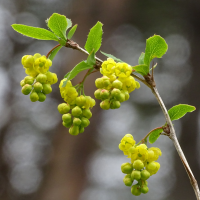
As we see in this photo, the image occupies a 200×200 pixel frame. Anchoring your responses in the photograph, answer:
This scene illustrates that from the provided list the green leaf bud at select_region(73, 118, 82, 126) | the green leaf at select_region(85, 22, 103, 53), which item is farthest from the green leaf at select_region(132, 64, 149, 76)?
the green leaf bud at select_region(73, 118, 82, 126)

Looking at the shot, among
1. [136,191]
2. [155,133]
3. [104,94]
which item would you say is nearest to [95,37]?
[104,94]

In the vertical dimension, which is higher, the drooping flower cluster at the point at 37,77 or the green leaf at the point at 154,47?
the green leaf at the point at 154,47

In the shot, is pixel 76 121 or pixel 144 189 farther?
pixel 76 121

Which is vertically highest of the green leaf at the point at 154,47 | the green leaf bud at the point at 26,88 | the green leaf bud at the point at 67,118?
the green leaf at the point at 154,47

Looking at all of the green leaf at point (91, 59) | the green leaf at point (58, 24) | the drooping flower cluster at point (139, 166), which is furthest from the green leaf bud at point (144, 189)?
the green leaf at point (58, 24)

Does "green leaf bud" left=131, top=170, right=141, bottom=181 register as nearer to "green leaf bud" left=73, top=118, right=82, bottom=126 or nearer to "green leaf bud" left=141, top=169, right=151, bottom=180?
"green leaf bud" left=141, top=169, right=151, bottom=180

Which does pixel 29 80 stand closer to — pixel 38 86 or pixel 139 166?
pixel 38 86

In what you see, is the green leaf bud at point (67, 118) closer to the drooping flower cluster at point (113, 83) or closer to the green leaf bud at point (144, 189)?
the drooping flower cluster at point (113, 83)
